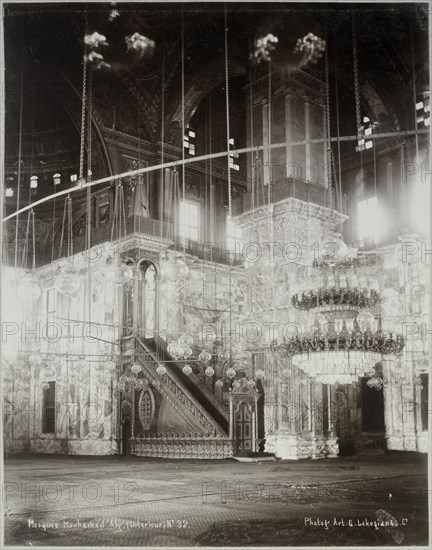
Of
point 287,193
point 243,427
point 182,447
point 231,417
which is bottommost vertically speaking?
point 182,447

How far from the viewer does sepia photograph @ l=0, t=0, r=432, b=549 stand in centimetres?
709

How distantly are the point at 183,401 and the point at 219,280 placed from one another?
15.9 feet

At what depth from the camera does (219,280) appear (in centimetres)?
1822

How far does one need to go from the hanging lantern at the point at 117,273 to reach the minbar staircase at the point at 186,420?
1761 mm

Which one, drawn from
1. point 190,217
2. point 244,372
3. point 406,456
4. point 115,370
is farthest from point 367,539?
point 190,217

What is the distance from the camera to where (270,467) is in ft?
36.0

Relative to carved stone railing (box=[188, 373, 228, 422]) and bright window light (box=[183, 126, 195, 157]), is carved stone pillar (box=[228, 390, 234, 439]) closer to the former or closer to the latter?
carved stone railing (box=[188, 373, 228, 422])

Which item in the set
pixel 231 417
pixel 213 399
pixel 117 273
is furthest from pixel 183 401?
pixel 117 273

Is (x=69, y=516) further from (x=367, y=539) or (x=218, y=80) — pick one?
(x=218, y=80)

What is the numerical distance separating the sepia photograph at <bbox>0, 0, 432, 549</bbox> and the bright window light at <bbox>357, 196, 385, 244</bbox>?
0.21 ft

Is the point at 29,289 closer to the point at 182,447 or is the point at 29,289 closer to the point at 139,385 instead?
the point at 182,447

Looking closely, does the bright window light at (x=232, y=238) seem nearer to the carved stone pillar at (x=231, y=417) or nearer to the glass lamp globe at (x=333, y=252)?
the carved stone pillar at (x=231, y=417)

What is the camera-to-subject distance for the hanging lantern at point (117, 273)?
9109 mm

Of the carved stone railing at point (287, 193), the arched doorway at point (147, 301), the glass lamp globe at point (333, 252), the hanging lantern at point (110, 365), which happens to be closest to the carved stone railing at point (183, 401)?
the hanging lantern at point (110, 365)
